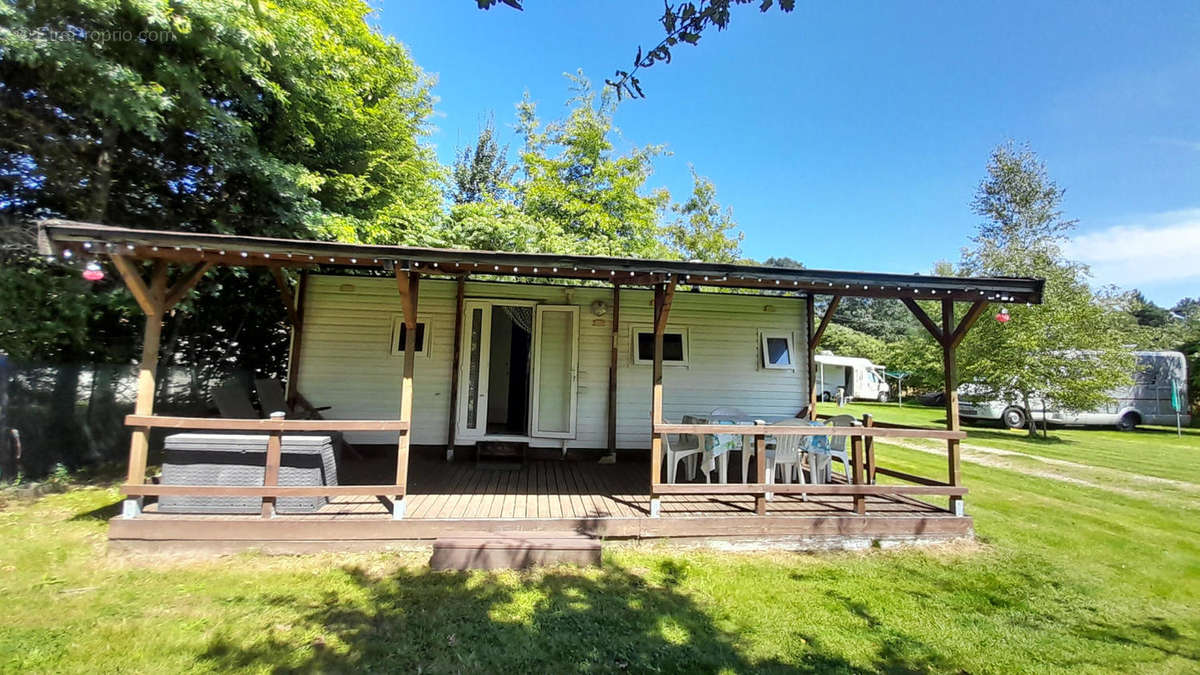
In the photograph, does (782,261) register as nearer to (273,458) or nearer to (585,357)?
(585,357)

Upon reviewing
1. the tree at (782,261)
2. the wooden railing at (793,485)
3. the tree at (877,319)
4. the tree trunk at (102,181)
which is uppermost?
the tree at (782,261)

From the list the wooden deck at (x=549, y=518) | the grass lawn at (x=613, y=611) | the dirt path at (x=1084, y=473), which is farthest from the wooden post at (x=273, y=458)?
the dirt path at (x=1084, y=473)

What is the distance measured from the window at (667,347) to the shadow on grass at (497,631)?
3418 millimetres

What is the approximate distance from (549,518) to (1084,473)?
31.2 ft

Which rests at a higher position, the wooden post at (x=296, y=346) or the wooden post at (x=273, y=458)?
the wooden post at (x=296, y=346)

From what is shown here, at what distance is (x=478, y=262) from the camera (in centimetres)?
386

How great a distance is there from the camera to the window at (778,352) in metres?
6.64

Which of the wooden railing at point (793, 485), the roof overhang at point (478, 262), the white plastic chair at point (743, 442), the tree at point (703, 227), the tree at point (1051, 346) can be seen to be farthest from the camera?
the tree at point (703, 227)

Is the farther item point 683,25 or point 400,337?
point 400,337

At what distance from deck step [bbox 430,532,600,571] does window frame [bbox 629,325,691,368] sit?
312 centimetres

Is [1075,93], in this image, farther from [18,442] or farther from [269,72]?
[18,442]

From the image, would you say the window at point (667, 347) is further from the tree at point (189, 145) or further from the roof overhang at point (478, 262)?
the tree at point (189, 145)

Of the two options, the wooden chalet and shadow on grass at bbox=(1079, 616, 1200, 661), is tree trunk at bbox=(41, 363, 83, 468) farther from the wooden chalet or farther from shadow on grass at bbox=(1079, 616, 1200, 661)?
shadow on grass at bbox=(1079, 616, 1200, 661)

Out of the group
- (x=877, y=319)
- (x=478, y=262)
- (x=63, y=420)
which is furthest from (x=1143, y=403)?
(x=877, y=319)
